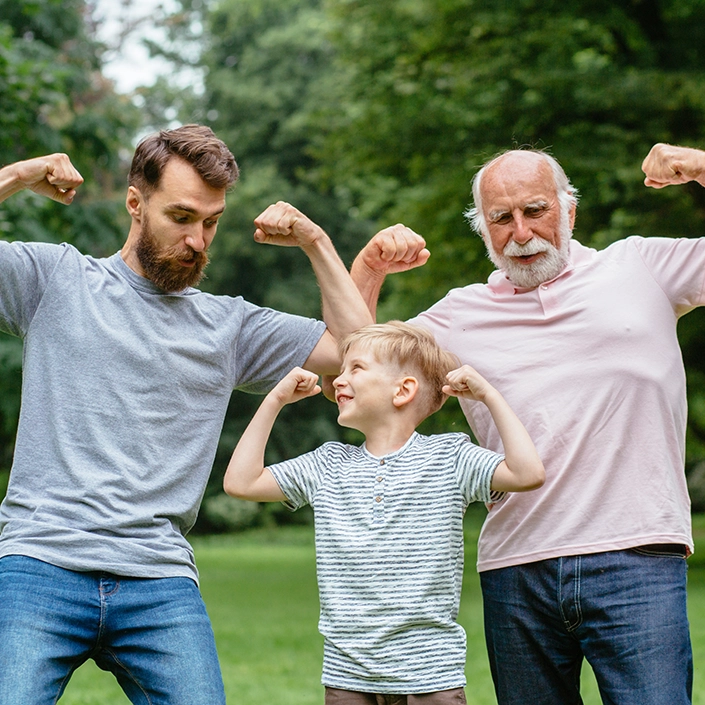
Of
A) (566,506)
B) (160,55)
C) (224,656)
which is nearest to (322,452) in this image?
(566,506)

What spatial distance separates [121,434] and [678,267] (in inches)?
69.3

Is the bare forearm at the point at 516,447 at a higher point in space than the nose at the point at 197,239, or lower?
lower

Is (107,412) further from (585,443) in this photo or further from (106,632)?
(585,443)

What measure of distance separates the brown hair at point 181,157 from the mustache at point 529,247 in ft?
3.01

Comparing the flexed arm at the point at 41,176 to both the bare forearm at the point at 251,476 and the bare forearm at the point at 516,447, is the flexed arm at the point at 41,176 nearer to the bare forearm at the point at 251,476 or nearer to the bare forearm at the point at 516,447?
the bare forearm at the point at 251,476

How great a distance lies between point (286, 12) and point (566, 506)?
103 ft

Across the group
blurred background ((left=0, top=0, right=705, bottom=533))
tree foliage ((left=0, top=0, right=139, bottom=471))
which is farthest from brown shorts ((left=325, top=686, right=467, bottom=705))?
tree foliage ((left=0, top=0, right=139, bottom=471))

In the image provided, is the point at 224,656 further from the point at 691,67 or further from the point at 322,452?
the point at 691,67

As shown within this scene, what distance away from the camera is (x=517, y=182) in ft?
11.9

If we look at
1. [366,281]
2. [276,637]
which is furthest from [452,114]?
[366,281]

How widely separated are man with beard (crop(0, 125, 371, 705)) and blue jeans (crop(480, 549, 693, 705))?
932mm

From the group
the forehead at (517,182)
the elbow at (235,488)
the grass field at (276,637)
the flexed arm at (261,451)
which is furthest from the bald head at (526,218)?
the grass field at (276,637)

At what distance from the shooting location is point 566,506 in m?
3.40

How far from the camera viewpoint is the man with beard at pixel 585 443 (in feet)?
10.9
